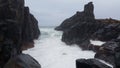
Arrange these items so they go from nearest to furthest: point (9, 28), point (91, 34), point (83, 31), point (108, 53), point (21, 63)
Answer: point (21, 63), point (9, 28), point (108, 53), point (91, 34), point (83, 31)

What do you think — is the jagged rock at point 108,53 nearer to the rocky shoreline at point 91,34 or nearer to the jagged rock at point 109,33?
the rocky shoreline at point 91,34

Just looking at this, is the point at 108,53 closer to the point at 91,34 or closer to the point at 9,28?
the point at 9,28

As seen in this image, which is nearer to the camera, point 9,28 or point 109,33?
point 9,28

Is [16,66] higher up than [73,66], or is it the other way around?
[16,66]

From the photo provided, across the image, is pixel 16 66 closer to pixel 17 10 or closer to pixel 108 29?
pixel 17 10

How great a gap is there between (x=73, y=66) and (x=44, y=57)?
8.81 m

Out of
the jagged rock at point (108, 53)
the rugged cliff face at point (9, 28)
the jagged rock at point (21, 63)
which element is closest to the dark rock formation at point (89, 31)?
the jagged rock at point (108, 53)

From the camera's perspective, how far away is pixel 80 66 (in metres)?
19.3

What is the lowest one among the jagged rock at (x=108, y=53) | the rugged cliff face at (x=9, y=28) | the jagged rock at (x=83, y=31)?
the jagged rock at (x=83, y=31)

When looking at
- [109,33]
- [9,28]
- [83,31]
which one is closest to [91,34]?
[83,31]

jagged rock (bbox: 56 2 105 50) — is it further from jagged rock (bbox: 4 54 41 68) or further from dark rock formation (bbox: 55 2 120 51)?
jagged rock (bbox: 4 54 41 68)

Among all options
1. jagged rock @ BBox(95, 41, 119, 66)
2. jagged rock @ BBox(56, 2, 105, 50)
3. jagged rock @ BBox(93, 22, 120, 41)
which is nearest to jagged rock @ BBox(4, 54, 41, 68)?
jagged rock @ BBox(95, 41, 119, 66)

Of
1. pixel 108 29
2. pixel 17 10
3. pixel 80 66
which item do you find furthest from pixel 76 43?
pixel 80 66

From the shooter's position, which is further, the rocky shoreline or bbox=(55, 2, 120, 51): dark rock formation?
bbox=(55, 2, 120, 51): dark rock formation
